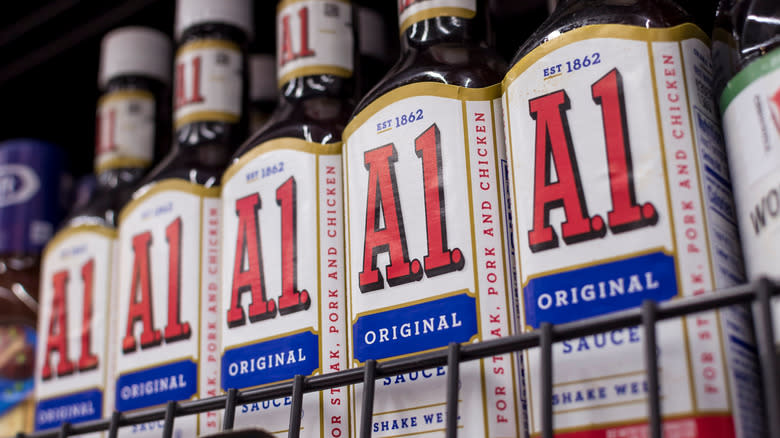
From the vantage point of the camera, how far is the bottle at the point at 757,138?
475mm

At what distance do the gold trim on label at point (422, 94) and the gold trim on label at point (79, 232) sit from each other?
330mm

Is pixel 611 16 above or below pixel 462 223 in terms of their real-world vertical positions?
above

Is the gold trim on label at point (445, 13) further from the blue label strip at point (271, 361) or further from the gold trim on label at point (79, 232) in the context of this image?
the gold trim on label at point (79, 232)

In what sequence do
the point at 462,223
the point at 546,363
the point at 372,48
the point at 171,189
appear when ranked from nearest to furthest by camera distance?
1. the point at 546,363
2. the point at 462,223
3. the point at 171,189
4. the point at 372,48

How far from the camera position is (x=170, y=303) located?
747 millimetres

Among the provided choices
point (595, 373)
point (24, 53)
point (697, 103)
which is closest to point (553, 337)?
point (595, 373)

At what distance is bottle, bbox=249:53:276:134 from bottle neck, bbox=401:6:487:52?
0.34 m

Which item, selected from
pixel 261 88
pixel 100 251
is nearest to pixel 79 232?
pixel 100 251

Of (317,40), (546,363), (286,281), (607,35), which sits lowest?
(546,363)

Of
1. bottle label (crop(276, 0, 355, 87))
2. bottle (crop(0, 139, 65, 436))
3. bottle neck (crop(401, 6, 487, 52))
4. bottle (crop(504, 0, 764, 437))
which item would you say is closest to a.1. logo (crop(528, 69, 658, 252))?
bottle (crop(504, 0, 764, 437))

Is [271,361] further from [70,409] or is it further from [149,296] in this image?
[70,409]

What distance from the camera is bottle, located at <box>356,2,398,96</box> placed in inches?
34.8

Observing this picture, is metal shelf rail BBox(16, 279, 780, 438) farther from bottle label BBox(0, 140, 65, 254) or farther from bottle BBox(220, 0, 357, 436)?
bottle label BBox(0, 140, 65, 254)

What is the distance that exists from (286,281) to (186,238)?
0.14 meters
